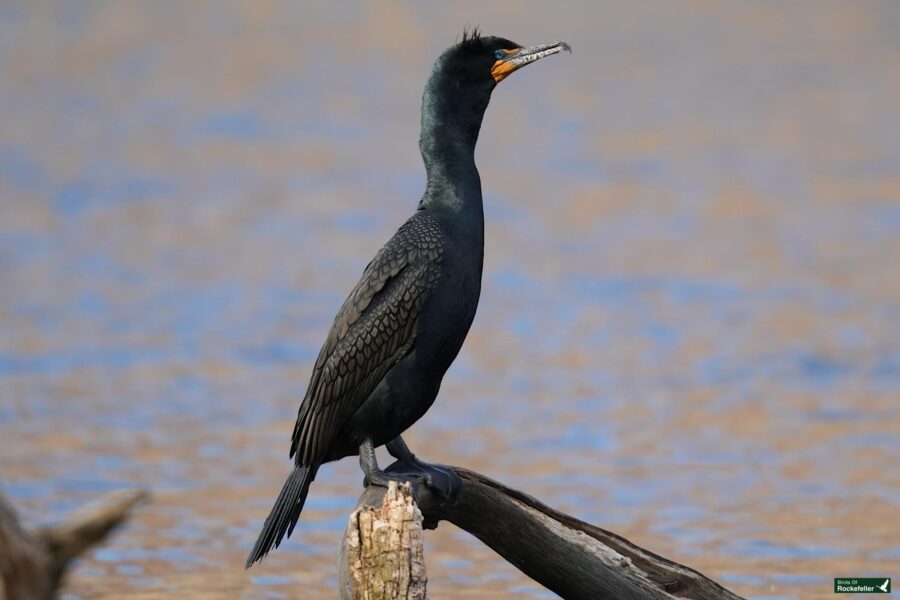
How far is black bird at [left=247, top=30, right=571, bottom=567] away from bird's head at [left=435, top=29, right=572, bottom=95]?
237 mm

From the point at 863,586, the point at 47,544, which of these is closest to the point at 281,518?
the point at 47,544

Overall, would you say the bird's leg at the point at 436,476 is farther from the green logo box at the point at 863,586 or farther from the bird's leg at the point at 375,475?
the green logo box at the point at 863,586

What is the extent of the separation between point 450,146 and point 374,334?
0.77 metres

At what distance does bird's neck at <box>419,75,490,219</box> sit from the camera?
5707mm

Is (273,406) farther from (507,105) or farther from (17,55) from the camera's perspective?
(17,55)

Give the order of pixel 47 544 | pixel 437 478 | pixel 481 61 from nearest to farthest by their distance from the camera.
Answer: pixel 47 544
pixel 437 478
pixel 481 61

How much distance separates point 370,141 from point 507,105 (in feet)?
7.23

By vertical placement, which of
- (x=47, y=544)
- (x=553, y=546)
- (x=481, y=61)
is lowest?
(x=47, y=544)

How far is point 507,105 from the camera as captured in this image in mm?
21281

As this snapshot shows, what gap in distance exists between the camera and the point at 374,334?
5590mm

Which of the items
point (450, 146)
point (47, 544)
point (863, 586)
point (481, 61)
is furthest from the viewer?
point (863, 586)

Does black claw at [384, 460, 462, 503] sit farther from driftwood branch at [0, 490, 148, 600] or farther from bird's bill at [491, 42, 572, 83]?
driftwood branch at [0, 490, 148, 600]

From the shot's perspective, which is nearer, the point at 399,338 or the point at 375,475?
the point at 375,475

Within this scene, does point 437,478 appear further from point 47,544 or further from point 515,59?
point 47,544
